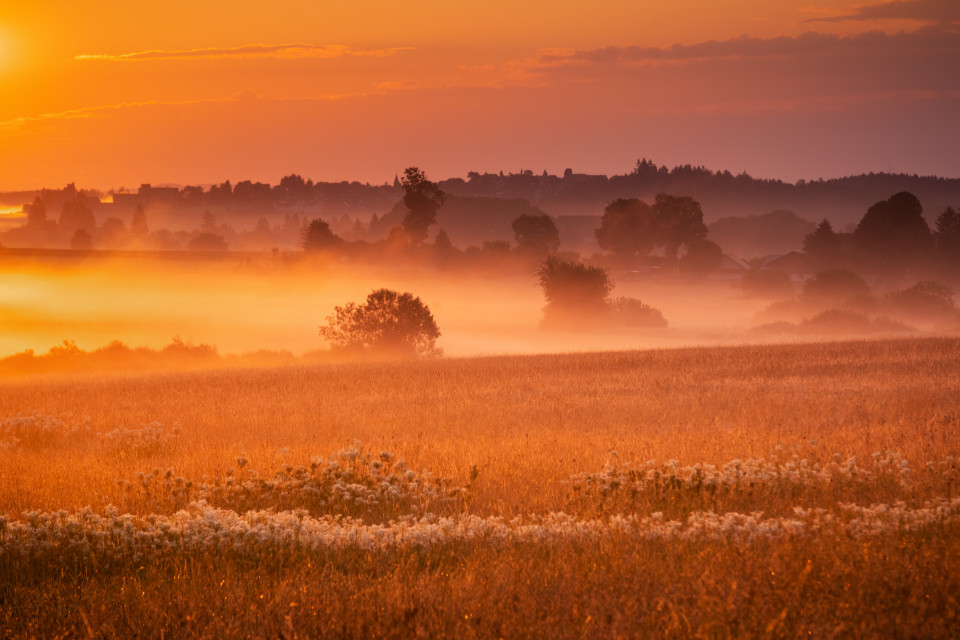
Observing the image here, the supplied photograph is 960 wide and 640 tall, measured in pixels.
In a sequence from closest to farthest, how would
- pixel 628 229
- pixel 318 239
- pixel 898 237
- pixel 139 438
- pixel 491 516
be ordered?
pixel 491 516
pixel 139 438
pixel 898 237
pixel 318 239
pixel 628 229

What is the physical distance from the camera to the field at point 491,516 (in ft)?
24.2

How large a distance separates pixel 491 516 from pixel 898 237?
104399 millimetres

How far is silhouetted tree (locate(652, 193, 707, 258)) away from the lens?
112688 mm

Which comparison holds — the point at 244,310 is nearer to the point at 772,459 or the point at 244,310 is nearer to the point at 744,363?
the point at 744,363

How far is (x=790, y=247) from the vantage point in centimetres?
16938

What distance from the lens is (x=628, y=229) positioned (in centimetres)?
11306

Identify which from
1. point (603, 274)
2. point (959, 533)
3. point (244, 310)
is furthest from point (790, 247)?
point (959, 533)

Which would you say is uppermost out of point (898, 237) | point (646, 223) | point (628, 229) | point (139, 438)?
point (646, 223)

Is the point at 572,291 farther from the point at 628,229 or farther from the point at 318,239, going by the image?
the point at 318,239

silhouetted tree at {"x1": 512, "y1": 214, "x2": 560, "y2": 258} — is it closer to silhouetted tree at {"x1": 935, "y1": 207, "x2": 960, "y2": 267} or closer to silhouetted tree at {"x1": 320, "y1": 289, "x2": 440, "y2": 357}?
silhouetted tree at {"x1": 935, "y1": 207, "x2": 960, "y2": 267}

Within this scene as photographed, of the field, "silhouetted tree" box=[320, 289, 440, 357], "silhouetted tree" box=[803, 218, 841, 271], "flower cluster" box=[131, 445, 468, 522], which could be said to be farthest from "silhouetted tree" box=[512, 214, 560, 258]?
"flower cluster" box=[131, 445, 468, 522]

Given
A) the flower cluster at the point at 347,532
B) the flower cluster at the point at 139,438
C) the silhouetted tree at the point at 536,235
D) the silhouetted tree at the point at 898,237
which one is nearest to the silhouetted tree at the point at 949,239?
the silhouetted tree at the point at 898,237

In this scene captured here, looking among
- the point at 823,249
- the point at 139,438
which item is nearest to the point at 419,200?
the point at 823,249

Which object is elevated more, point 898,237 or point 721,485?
point 898,237
